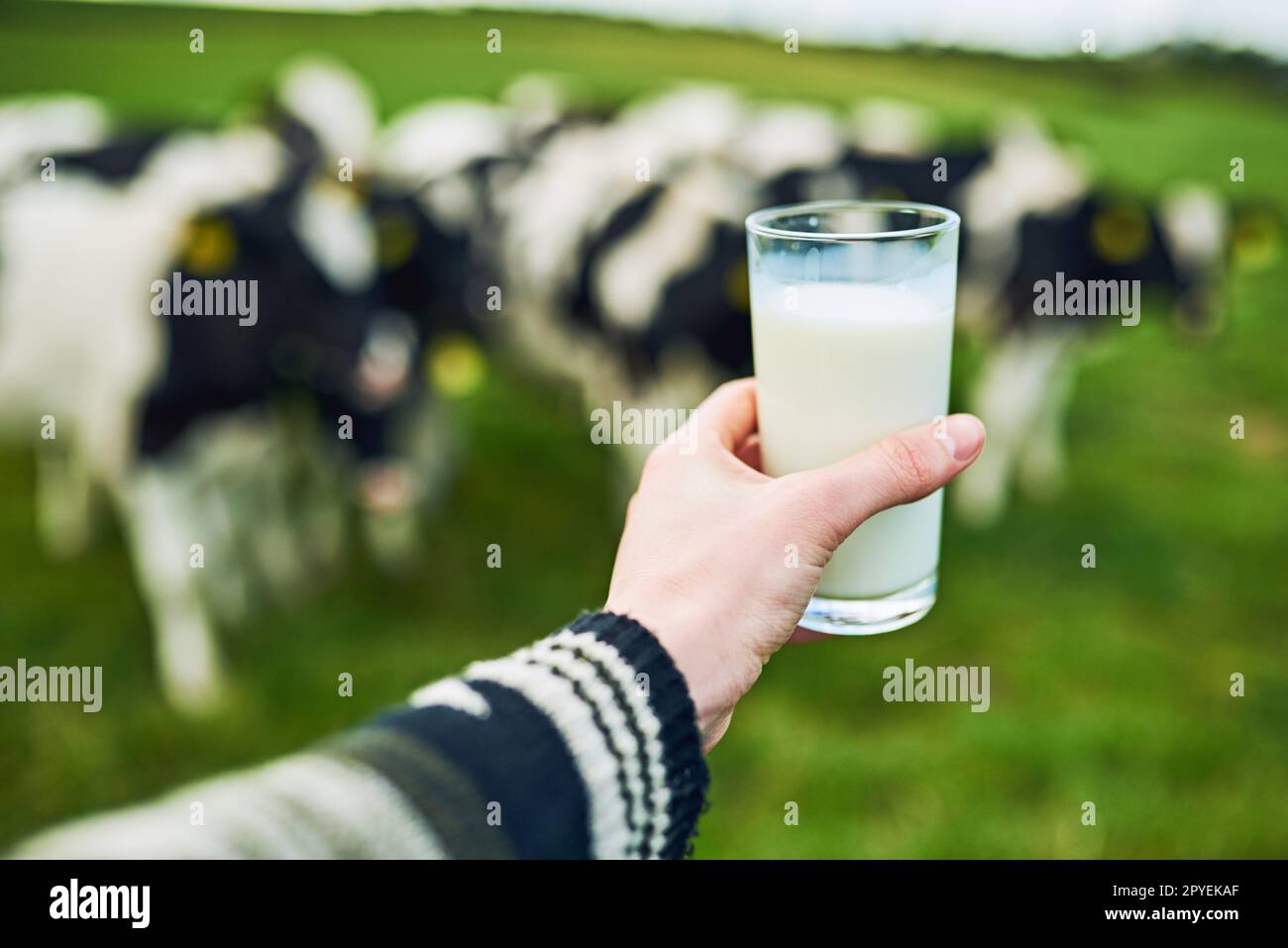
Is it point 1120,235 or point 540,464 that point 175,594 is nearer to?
point 540,464

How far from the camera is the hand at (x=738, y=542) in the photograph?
87cm

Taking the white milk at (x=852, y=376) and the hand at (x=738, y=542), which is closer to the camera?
the hand at (x=738, y=542)

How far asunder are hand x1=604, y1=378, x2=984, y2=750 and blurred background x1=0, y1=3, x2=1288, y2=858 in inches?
48.4

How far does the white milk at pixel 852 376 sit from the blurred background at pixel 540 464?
3.75ft

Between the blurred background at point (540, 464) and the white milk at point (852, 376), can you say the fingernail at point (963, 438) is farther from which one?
the blurred background at point (540, 464)

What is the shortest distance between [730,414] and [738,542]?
26 cm

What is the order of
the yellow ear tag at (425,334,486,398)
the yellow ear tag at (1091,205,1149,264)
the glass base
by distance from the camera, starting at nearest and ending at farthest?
the glass base, the yellow ear tag at (425,334,486,398), the yellow ear tag at (1091,205,1149,264)

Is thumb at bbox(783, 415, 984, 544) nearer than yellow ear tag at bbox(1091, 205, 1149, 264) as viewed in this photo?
Yes

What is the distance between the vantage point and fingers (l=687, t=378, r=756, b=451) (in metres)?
1.12

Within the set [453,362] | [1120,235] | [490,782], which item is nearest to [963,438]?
[490,782]

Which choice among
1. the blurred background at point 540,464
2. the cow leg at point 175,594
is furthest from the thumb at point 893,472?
the cow leg at point 175,594

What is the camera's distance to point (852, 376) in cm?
100

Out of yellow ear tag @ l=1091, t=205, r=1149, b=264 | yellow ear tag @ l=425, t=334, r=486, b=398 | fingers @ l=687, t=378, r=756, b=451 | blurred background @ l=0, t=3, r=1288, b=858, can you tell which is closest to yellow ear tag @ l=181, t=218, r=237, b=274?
blurred background @ l=0, t=3, r=1288, b=858

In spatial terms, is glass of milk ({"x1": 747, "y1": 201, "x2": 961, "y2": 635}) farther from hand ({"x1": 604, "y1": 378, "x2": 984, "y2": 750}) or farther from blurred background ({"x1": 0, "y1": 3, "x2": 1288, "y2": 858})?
blurred background ({"x1": 0, "y1": 3, "x2": 1288, "y2": 858})
